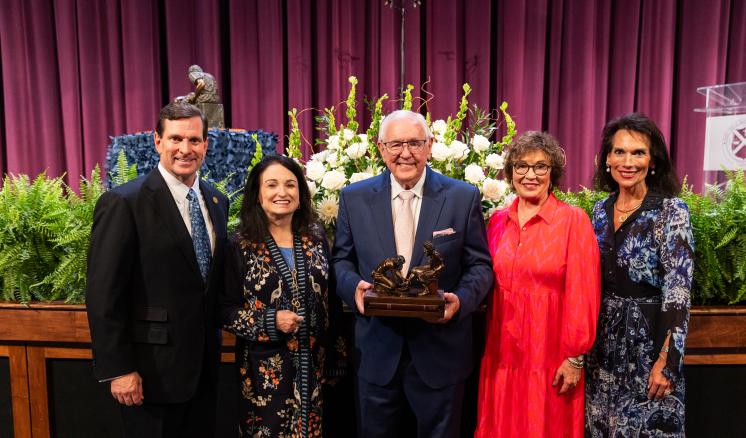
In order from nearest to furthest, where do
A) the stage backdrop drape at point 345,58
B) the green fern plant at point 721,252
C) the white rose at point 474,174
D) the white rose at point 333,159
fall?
1. the green fern plant at point 721,252
2. the white rose at point 474,174
3. the white rose at point 333,159
4. the stage backdrop drape at point 345,58

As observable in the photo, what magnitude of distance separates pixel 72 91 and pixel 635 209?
594cm

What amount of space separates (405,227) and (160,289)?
0.82m

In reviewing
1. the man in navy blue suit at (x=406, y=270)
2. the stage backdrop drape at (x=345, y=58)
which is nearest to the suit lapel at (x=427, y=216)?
the man in navy blue suit at (x=406, y=270)

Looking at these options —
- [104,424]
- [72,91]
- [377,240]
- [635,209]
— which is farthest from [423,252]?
[72,91]

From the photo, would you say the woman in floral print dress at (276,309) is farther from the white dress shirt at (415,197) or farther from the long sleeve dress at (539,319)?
the long sleeve dress at (539,319)

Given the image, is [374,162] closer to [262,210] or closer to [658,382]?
[262,210]

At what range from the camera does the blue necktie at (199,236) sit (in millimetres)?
1847

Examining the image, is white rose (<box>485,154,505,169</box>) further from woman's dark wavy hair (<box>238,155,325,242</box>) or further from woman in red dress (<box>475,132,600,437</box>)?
woman's dark wavy hair (<box>238,155,325,242</box>)

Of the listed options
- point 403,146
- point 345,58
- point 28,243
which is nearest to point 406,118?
point 403,146

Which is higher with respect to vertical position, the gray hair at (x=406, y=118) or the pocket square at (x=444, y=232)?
the gray hair at (x=406, y=118)

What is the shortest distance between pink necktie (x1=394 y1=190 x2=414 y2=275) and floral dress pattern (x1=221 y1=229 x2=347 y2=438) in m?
0.30

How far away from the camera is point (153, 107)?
597 centimetres

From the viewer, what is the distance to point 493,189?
2318mm

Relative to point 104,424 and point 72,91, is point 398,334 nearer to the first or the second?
point 104,424
